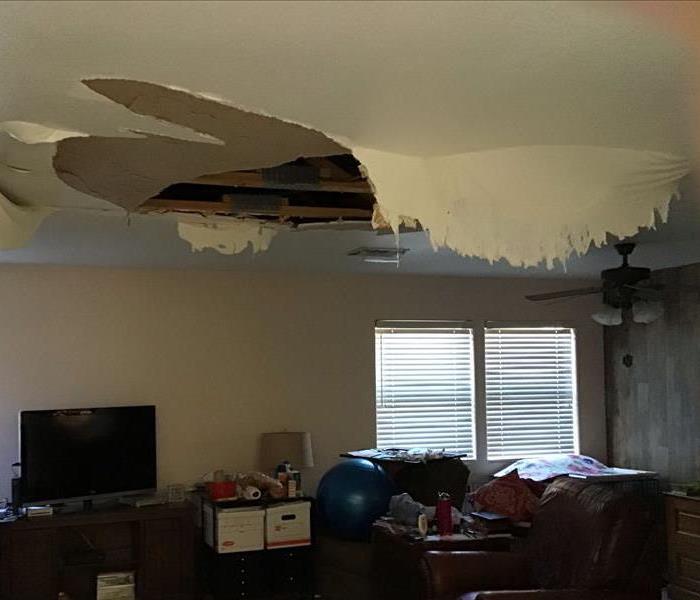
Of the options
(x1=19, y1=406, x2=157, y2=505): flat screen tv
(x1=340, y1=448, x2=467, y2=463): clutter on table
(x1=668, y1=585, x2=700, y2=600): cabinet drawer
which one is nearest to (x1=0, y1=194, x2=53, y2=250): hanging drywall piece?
(x1=19, y1=406, x2=157, y2=505): flat screen tv

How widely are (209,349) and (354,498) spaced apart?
156 cm

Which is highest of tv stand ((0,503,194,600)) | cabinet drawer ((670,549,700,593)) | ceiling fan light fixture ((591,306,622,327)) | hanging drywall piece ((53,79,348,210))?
hanging drywall piece ((53,79,348,210))

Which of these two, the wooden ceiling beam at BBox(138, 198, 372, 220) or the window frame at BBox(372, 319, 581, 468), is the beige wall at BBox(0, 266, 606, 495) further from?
the wooden ceiling beam at BBox(138, 198, 372, 220)

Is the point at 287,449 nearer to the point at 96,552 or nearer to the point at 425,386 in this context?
the point at 425,386

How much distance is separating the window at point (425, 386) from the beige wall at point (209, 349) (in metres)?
0.12

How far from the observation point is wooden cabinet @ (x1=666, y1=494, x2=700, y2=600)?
548cm

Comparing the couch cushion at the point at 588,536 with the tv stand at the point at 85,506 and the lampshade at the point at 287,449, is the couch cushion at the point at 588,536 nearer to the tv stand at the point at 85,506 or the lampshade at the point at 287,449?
the lampshade at the point at 287,449

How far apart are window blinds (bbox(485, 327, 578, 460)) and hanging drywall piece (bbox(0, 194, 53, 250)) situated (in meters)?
4.15

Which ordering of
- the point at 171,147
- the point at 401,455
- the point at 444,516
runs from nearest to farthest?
the point at 171,147 → the point at 444,516 → the point at 401,455

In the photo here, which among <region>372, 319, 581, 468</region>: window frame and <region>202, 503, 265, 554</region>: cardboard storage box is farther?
<region>372, 319, 581, 468</region>: window frame

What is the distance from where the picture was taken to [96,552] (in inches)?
207

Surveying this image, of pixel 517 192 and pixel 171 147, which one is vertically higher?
pixel 171 147

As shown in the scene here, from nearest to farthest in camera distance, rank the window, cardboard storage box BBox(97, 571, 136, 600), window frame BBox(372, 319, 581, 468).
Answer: cardboard storage box BBox(97, 571, 136, 600)
the window
window frame BBox(372, 319, 581, 468)

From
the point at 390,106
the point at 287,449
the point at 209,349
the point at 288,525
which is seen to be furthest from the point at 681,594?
the point at 390,106
